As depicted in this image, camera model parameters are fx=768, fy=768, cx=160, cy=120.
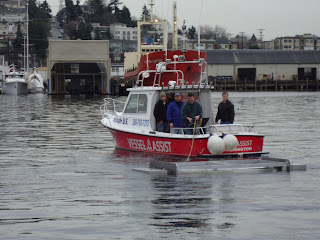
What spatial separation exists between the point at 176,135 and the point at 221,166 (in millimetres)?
2471

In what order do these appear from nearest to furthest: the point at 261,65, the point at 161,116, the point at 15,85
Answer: the point at 161,116 < the point at 15,85 < the point at 261,65

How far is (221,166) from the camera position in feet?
62.2

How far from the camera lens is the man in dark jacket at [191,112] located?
2112cm

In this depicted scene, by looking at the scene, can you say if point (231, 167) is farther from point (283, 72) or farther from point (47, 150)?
point (283, 72)

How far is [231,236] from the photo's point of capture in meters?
12.0

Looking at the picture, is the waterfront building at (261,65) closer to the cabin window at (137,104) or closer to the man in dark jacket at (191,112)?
the cabin window at (137,104)

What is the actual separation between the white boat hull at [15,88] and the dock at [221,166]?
286 ft

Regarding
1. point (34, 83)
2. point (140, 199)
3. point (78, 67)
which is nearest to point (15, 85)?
point (78, 67)

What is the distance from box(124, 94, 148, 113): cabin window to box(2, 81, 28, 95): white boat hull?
3276 inches

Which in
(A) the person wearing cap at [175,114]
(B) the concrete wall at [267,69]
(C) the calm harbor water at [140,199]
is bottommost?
(C) the calm harbor water at [140,199]

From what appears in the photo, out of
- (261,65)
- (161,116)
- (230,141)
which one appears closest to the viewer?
(230,141)

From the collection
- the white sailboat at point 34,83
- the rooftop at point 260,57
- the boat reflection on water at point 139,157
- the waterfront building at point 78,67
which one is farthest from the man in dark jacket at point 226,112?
the rooftop at point 260,57

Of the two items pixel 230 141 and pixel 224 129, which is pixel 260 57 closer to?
pixel 224 129

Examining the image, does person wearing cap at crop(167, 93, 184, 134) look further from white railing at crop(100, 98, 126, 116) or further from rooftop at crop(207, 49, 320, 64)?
rooftop at crop(207, 49, 320, 64)
